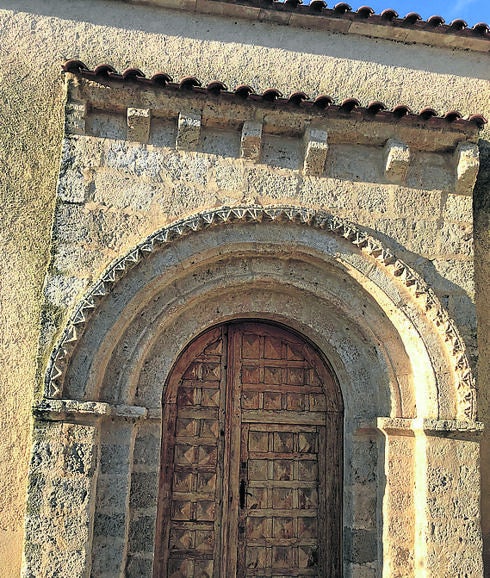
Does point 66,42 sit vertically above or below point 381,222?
above

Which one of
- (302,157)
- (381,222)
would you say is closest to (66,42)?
(302,157)

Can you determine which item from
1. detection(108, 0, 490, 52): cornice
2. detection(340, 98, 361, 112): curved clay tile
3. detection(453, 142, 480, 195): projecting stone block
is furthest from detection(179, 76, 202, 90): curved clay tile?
detection(453, 142, 480, 195): projecting stone block

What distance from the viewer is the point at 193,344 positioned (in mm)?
4883

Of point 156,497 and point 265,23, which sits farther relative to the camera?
point 265,23

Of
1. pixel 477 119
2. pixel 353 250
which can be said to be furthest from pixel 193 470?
pixel 477 119

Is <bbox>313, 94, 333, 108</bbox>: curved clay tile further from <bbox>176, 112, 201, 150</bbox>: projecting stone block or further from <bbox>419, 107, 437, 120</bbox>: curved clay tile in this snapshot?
<bbox>176, 112, 201, 150</bbox>: projecting stone block

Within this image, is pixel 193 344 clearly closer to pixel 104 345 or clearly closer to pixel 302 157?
pixel 104 345

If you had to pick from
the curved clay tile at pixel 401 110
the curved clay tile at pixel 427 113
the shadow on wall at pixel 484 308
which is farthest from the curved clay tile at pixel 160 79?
the shadow on wall at pixel 484 308

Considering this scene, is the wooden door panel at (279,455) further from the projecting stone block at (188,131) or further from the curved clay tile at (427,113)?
the curved clay tile at (427,113)

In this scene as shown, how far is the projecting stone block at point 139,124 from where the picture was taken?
14.7ft

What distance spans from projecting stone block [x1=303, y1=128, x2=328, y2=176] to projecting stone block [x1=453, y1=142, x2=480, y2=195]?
1023mm

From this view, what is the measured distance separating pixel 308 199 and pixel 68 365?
2.04m

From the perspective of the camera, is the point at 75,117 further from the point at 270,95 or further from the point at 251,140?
the point at 270,95

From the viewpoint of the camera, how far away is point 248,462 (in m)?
4.78
